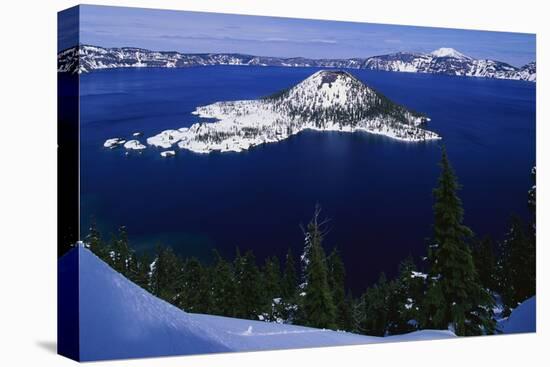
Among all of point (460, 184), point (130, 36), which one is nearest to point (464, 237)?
point (460, 184)

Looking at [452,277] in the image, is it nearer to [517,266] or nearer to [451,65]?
[517,266]

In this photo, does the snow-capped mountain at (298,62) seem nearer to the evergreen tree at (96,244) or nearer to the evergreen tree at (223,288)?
the evergreen tree at (96,244)

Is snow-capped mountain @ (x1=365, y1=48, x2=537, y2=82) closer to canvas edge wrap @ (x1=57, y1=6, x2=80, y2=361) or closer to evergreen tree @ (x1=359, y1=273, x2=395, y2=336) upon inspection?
evergreen tree @ (x1=359, y1=273, x2=395, y2=336)

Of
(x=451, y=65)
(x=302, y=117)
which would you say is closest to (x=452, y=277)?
(x=302, y=117)

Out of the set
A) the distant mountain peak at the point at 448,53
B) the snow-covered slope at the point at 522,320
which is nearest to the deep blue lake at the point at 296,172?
the distant mountain peak at the point at 448,53

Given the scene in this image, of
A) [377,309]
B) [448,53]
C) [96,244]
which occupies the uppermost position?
[448,53]

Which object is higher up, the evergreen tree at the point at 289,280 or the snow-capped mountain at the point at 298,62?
the snow-capped mountain at the point at 298,62
